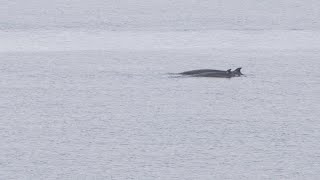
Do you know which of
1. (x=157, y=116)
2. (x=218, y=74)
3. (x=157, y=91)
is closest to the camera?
(x=157, y=116)

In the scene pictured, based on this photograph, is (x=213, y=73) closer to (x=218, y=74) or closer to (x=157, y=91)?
(x=218, y=74)

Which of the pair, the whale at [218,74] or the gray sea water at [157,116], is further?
the whale at [218,74]

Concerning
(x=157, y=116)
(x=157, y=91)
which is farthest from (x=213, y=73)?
(x=157, y=116)

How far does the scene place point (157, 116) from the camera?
5.29 m

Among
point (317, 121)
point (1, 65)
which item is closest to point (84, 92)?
point (1, 65)

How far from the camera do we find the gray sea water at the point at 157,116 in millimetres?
4242

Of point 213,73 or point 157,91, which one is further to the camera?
point 213,73

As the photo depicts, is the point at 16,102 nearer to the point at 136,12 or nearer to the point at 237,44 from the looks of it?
the point at 237,44

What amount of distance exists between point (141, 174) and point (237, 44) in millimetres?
3975

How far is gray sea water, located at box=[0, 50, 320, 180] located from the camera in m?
4.24

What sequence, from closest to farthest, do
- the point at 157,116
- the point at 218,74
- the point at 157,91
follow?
1. the point at 157,116
2. the point at 157,91
3. the point at 218,74

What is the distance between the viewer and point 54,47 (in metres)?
7.66

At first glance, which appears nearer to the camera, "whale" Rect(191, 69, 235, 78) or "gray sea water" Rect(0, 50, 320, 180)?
"gray sea water" Rect(0, 50, 320, 180)

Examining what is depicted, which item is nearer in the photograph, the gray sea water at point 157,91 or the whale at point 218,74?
the gray sea water at point 157,91
